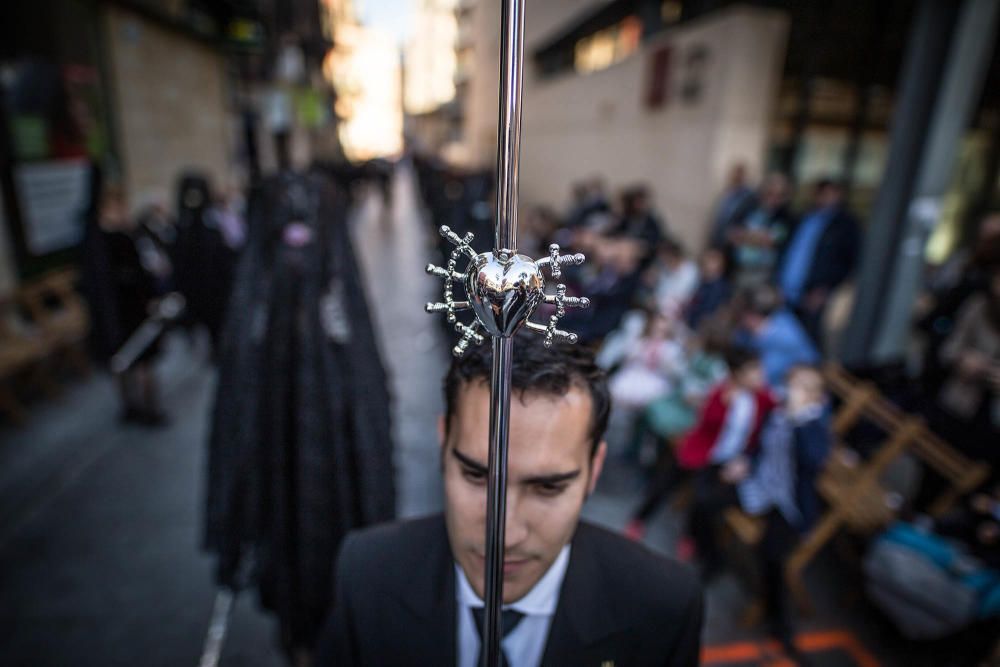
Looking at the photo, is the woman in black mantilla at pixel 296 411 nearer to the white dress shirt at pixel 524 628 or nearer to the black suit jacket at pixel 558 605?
the black suit jacket at pixel 558 605

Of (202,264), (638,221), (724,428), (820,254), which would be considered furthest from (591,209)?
(724,428)

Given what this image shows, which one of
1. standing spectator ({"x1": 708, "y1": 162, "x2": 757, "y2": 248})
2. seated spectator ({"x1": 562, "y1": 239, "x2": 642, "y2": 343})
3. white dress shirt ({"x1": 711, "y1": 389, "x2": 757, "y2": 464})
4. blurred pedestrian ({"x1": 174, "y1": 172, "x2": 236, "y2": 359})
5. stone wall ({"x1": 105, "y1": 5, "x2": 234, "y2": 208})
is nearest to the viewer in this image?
white dress shirt ({"x1": 711, "y1": 389, "x2": 757, "y2": 464})

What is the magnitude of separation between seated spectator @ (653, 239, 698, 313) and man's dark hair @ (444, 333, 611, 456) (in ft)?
14.3

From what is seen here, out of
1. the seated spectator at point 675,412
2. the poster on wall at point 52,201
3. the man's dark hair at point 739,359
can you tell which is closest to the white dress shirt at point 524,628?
the man's dark hair at point 739,359

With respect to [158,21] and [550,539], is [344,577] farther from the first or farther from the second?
[158,21]

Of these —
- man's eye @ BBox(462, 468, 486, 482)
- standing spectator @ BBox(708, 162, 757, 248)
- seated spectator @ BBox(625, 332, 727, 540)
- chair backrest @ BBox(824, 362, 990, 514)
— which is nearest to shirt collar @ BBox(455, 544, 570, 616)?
man's eye @ BBox(462, 468, 486, 482)

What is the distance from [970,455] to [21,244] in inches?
323

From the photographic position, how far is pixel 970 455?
3166mm

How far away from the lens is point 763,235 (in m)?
5.85

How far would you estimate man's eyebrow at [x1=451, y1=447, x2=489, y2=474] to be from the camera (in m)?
0.99

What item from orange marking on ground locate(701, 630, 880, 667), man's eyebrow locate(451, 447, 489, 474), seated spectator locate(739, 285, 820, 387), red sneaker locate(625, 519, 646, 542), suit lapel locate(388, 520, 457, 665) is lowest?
orange marking on ground locate(701, 630, 880, 667)

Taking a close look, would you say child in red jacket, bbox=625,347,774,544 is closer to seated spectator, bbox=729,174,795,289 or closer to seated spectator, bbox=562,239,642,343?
seated spectator, bbox=562,239,642,343

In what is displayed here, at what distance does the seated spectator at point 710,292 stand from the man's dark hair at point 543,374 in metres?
4.23

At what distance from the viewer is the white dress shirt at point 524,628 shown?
1.18 metres
